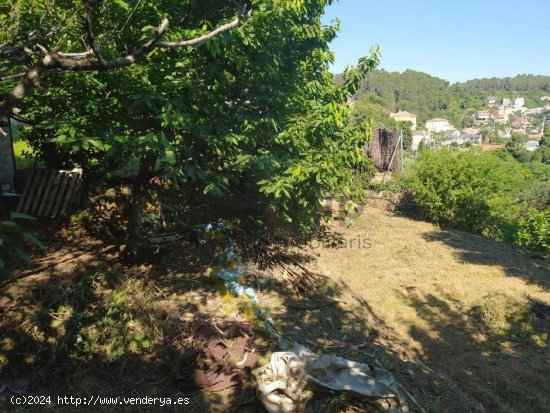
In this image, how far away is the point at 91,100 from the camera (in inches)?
188

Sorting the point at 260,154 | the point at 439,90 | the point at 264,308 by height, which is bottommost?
the point at 264,308

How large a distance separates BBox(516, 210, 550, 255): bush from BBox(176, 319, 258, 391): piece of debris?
10.0m

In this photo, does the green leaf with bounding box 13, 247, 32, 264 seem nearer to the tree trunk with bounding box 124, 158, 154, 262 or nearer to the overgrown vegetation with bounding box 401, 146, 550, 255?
the tree trunk with bounding box 124, 158, 154, 262

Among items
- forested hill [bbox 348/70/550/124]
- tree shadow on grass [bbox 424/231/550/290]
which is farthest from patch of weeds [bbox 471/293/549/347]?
forested hill [bbox 348/70/550/124]

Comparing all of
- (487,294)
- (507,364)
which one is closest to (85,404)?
(507,364)

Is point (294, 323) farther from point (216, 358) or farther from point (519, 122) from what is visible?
point (519, 122)

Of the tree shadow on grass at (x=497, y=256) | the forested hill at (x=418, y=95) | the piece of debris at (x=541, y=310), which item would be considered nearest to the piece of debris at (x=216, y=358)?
the piece of debris at (x=541, y=310)

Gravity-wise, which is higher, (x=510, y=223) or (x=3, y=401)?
(x=510, y=223)

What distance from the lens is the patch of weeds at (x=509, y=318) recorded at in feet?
21.4

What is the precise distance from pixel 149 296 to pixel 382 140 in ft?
53.9

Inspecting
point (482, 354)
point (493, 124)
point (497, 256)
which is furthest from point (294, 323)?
point (493, 124)

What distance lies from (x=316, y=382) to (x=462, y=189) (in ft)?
34.7

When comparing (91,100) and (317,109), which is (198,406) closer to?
(91,100)

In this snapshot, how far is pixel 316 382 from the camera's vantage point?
12.8 ft
